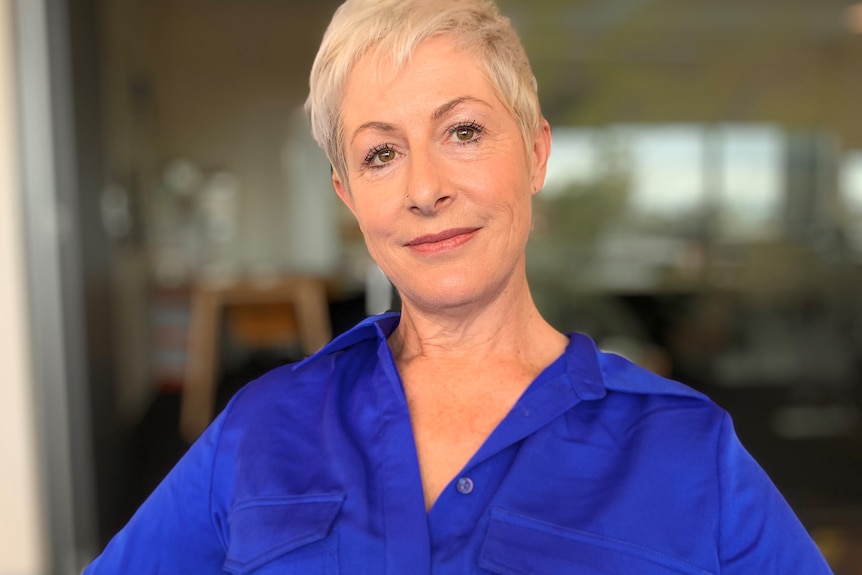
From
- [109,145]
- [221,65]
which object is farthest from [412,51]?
[221,65]

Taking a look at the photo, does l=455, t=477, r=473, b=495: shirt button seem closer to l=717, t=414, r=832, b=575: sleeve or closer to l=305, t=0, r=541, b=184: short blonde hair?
l=717, t=414, r=832, b=575: sleeve

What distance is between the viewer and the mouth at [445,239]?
0.90 meters

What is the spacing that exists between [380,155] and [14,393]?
191cm

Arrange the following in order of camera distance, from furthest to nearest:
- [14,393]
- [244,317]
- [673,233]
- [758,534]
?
[673,233]
[244,317]
[14,393]
[758,534]

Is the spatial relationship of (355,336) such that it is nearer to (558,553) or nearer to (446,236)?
(446,236)

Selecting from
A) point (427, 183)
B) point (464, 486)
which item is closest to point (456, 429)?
point (464, 486)

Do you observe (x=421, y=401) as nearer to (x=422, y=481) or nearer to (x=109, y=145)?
(x=422, y=481)

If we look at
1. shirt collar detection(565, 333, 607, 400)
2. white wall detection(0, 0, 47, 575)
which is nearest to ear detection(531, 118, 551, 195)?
shirt collar detection(565, 333, 607, 400)

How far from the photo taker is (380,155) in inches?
35.9

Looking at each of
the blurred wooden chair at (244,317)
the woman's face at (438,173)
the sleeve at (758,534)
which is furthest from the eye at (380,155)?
the blurred wooden chair at (244,317)

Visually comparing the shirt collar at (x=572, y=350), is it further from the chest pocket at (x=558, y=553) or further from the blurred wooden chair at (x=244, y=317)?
the blurred wooden chair at (x=244, y=317)

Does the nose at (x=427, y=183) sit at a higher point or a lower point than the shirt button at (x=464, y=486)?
higher

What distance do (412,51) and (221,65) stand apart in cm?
645

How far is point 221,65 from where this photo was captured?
6.84m
